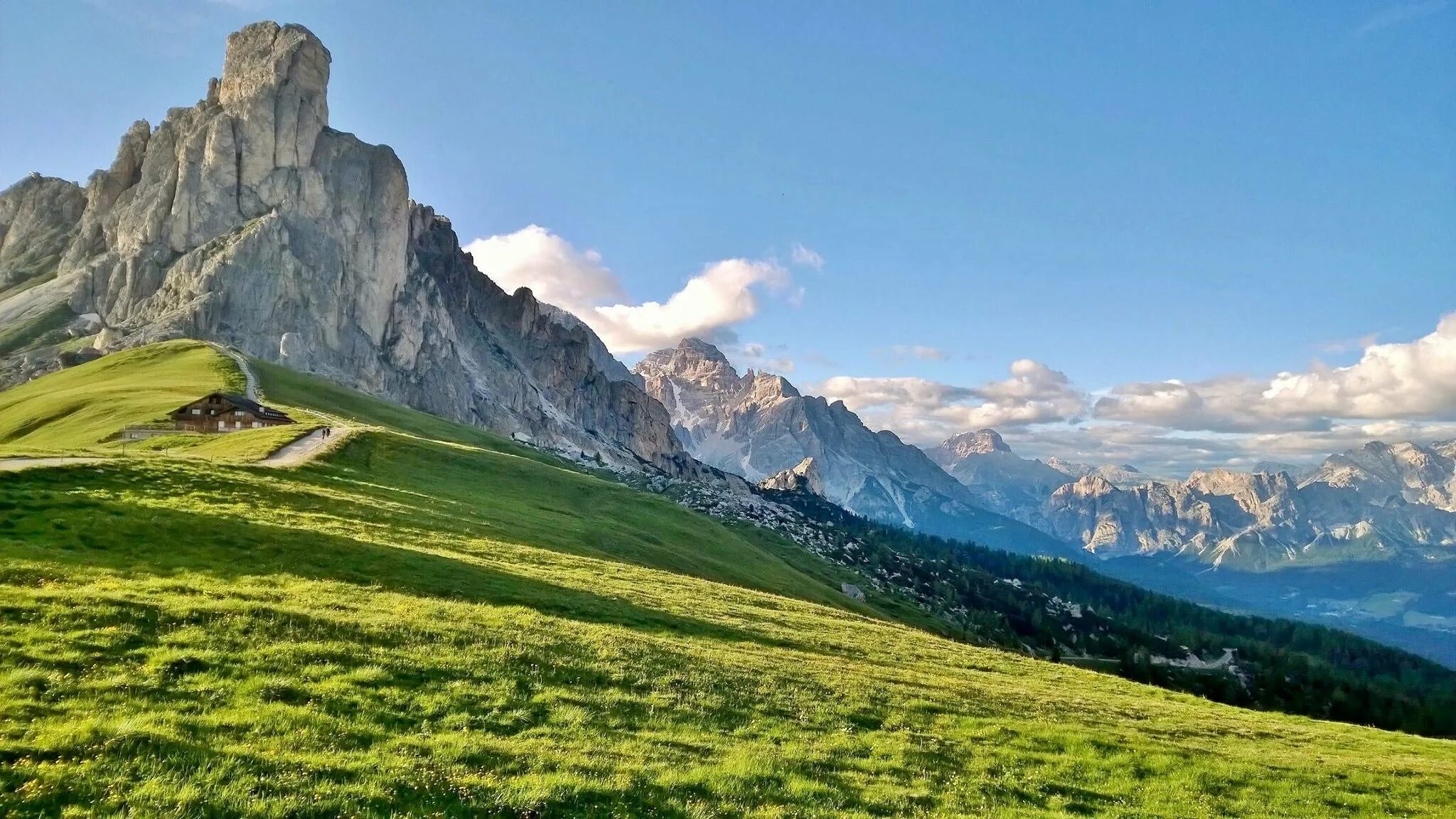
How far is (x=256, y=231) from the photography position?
619ft

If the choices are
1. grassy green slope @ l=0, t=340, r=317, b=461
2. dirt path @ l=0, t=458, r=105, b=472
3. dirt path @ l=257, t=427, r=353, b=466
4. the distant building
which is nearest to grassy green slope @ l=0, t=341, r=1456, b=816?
dirt path @ l=0, t=458, r=105, b=472

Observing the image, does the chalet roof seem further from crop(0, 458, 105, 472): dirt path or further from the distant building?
crop(0, 458, 105, 472): dirt path

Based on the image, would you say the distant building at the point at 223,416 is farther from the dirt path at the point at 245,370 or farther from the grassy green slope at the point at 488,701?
the grassy green slope at the point at 488,701

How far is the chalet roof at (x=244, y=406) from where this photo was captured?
78.0m

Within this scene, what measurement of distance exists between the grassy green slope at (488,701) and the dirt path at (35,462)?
1.20 m

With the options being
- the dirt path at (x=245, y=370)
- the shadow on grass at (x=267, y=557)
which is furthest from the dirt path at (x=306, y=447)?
the dirt path at (x=245, y=370)

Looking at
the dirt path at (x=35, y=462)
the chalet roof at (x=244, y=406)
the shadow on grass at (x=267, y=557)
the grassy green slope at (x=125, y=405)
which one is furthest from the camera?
the chalet roof at (x=244, y=406)

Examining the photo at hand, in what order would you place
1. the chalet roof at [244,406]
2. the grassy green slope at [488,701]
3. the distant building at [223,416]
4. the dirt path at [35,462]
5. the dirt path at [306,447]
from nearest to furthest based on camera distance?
the grassy green slope at [488,701]
the dirt path at [35,462]
the dirt path at [306,447]
the distant building at [223,416]
the chalet roof at [244,406]

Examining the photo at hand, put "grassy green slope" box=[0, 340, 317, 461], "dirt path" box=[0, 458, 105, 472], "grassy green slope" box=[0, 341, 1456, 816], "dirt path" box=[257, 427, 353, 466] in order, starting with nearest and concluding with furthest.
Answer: "grassy green slope" box=[0, 341, 1456, 816], "dirt path" box=[0, 458, 105, 472], "dirt path" box=[257, 427, 353, 466], "grassy green slope" box=[0, 340, 317, 461]

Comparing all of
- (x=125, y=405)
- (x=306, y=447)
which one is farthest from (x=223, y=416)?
(x=306, y=447)

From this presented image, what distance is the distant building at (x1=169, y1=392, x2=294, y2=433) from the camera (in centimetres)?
7531

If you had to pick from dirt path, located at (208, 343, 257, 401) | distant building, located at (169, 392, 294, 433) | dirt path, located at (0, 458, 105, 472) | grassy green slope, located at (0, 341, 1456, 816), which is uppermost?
dirt path, located at (208, 343, 257, 401)

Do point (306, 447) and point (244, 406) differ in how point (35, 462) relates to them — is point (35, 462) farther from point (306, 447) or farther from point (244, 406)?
point (244, 406)

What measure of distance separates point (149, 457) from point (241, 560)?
22.1 meters
